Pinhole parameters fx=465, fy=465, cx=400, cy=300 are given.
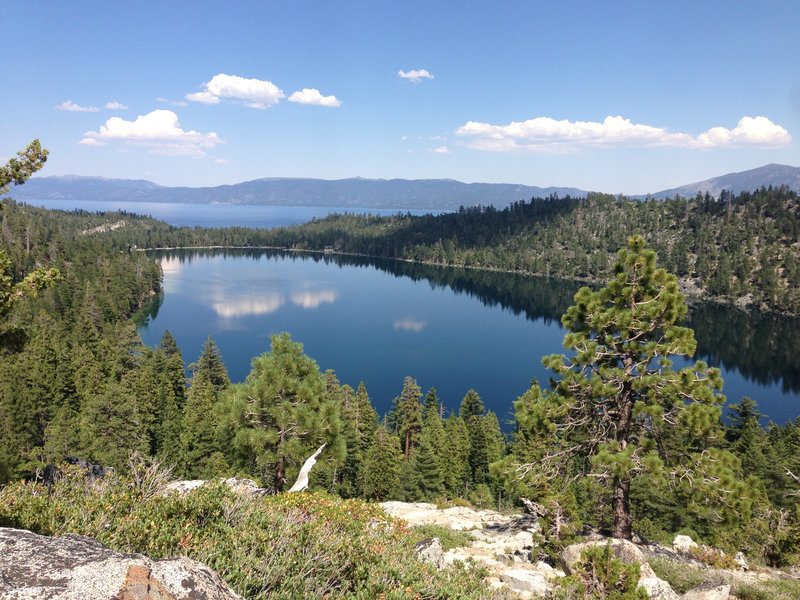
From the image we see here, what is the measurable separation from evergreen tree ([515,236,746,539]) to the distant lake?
5046 centimetres

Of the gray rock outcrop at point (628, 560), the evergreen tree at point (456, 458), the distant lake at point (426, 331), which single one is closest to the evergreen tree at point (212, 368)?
the distant lake at point (426, 331)

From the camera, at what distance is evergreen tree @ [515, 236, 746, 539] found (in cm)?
1181

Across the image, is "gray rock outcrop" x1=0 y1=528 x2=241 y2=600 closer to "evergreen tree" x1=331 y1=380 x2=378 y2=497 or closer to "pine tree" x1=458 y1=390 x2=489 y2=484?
"evergreen tree" x1=331 y1=380 x2=378 y2=497

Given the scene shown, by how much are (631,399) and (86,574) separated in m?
12.9

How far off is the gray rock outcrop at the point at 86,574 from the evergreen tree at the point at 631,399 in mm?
10441

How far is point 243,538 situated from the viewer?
6062 millimetres

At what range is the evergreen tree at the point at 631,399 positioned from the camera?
11812mm

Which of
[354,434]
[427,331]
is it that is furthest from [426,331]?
[354,434]

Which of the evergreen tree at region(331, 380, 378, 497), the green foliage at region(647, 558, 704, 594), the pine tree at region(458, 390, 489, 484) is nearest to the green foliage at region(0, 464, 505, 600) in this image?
the green foliage at region(647, 558, 704, 594)

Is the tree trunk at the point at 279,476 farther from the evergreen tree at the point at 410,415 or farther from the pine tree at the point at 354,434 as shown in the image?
the evergreen tree at the point at 410,415

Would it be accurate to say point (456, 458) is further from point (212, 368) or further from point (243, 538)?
point (243, 538)

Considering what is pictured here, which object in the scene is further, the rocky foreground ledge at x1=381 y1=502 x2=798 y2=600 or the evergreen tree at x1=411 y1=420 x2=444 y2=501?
the evergreen tree at x1=411 y1=420 x2=444 y2=501

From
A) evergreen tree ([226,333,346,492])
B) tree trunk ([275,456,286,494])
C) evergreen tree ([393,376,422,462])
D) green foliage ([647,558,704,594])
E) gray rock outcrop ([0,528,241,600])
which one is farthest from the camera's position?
evergreen tree ([393,376,422,462])

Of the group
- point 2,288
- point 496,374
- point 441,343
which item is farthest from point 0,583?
point 441,343
